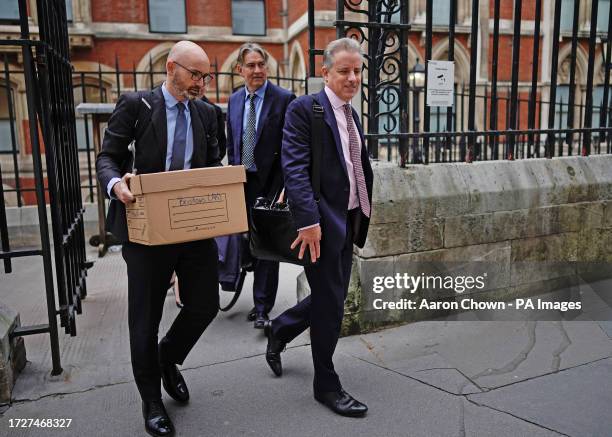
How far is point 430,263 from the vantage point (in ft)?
13.7

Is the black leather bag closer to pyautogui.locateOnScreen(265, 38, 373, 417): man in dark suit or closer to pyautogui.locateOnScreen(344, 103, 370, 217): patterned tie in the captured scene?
pyautogui.locateOnScreen(265, 38, 373, 417): man in dark suit

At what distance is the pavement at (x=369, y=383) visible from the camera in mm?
2859

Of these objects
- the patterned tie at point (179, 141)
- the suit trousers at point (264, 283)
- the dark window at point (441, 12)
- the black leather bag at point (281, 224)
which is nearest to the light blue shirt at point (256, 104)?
the suit trousers at point (264, 283)

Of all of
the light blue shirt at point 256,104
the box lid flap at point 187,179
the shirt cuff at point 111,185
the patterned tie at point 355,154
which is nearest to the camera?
the box lid flap at point 187,179

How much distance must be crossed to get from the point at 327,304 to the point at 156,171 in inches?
46.1

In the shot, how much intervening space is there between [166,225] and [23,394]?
1605mm

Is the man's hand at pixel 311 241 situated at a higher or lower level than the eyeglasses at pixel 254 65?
lower

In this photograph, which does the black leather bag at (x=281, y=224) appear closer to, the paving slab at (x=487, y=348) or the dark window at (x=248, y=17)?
the paving slab at (x=487, y=348)

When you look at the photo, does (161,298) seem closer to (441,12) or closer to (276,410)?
(276,410)

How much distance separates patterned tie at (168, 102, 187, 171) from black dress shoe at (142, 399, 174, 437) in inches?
50.0

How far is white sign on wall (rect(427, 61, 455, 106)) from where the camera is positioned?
13.9 ft

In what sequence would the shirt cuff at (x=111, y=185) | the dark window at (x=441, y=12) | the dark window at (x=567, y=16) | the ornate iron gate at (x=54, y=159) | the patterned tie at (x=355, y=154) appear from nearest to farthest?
the shirt cuff at (x=111, y=185) → the patterned tie at (x=355, y=154) → the ornate iron gate at (x=54, y=159) → the dark window at (x=441, y=12) → the dark window at (x=567, y=16)

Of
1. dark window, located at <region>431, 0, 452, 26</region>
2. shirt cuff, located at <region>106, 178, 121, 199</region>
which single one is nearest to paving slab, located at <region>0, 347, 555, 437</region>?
shirt cuff, located at <region>106, 178, 121, 199</region>

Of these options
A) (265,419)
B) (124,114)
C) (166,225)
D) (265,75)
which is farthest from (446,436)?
(265,75)
